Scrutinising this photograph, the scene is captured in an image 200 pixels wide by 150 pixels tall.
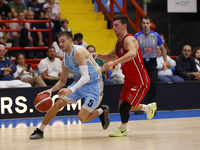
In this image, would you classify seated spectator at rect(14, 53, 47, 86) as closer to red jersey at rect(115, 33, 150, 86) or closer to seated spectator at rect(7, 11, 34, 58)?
seated spectator at rect(7, 11, 34, 58)

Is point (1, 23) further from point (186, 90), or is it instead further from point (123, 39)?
point (123, 39)

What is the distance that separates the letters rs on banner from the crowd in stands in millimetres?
2117

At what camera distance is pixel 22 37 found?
9516 millimetres

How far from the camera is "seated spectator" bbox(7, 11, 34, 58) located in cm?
950

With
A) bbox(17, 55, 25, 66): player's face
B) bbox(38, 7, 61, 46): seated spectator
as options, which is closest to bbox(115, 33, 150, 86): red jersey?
bbox(17, 55, 25, 66): player's face

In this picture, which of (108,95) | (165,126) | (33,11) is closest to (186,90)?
(108,95)

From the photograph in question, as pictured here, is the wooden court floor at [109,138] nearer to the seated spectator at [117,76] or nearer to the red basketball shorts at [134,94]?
the red basketball shorts at [134,94]

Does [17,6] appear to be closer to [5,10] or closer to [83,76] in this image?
[5,10]

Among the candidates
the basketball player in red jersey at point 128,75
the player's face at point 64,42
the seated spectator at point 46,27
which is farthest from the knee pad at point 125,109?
the seated spectator at point 46,27

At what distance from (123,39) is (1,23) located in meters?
5.77

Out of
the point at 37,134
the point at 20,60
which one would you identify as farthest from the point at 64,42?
the point at 20,60

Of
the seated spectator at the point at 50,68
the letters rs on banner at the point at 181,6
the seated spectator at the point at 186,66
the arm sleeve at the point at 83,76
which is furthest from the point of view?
the letters rs on banner at the point at 181,6

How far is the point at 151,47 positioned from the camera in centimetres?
764

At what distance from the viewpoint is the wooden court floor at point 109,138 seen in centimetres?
452
